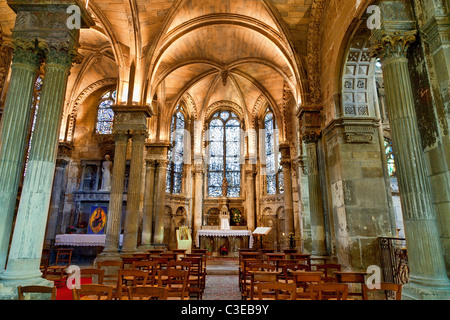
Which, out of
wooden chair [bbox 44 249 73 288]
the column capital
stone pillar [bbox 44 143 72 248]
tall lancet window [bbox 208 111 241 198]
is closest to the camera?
wooden chair [bbox 44 249 73 288]

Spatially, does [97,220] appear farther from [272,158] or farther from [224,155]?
[272,158]

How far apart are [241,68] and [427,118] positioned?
12.9m

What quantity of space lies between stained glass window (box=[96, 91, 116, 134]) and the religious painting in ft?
14.7

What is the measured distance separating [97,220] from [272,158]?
36.2 ft

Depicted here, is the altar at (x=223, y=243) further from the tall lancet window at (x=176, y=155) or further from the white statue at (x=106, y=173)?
the white statue at (x=106, y=173)

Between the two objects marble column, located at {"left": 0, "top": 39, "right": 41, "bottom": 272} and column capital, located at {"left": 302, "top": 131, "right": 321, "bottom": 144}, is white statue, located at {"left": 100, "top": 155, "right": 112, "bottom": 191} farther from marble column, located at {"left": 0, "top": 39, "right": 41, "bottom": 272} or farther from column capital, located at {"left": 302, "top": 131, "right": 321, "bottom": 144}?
column capital, located at {"left": 302, "top": 131, "right": 321, "bottom": 144}

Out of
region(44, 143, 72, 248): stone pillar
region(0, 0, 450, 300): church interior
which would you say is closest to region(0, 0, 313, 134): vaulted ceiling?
region(0, 0, 450, 300): church interior

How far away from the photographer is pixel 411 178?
4922 millimetres

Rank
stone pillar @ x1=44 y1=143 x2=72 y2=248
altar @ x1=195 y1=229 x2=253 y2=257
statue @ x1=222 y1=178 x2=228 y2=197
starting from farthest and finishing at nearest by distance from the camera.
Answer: statue @ x1=222 y1=178 x2=228 y2=197 < altar @ x1=195 y1=229 x2=253 y2=257 < stone pillar @ x1=44 y1=143 x2=72 y2=248

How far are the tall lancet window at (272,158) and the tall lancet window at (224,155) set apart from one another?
2175 millimetres

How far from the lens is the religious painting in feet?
48.6

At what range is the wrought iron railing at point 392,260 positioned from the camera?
23.1 feet

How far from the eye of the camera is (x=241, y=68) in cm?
1705

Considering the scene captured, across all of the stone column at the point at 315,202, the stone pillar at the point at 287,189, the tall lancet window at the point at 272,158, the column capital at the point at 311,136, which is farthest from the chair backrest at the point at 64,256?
the tall lancet window at the point at 272,158
